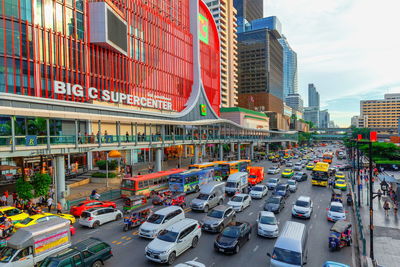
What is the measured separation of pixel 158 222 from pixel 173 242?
3.84 m

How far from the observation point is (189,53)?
75.6 m

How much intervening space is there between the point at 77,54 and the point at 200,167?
28.3 metres

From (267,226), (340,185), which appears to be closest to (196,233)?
(267,226)

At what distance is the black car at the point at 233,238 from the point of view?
15.8m

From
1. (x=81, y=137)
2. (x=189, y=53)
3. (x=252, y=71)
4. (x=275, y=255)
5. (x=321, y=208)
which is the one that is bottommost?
(x=321, y=208)

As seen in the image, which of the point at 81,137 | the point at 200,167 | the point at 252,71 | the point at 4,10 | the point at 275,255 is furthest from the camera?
the point at 252,71

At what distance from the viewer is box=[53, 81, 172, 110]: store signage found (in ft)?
132

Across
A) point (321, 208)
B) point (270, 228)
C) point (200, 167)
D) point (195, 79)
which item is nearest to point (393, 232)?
point (321, 208)

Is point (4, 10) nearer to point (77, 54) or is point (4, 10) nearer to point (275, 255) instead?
point (77, 54)

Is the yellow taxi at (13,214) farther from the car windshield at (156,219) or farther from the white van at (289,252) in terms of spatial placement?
the white van at (289,252)

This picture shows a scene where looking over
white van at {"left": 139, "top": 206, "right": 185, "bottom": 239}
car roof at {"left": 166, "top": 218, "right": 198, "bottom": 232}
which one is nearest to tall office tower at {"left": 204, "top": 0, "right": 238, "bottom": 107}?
white van at {"left": 139, "top": 206, "right": 185, "bottom": 239}

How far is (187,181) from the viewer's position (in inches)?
1289

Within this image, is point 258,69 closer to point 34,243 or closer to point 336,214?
point 336,214

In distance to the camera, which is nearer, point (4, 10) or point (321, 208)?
point (321, 208)
